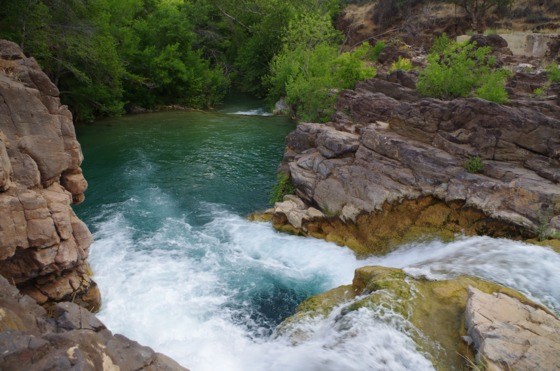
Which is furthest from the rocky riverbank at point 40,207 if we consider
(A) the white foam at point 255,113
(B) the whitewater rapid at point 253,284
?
(A) the white foam at point 255,113

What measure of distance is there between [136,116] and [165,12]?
10154 mm

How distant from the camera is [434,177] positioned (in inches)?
503

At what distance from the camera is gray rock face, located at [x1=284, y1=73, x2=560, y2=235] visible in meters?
11.5

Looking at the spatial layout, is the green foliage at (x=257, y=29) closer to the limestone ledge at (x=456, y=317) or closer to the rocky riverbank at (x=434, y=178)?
the rocky riverbank at (x=434, y=178)

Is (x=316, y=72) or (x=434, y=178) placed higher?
(x=316, y=72)

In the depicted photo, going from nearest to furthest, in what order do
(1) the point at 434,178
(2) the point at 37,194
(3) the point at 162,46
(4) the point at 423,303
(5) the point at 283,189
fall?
1. (4) the point at 423,303
2. (2) the point at 37,194
3. (1) the point at 434,178
4. (5) the point at 283,189
5. (3) the point at 162,46

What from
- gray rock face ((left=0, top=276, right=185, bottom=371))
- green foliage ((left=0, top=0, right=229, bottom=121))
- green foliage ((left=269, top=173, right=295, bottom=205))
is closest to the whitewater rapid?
green foliage ((left=269, top=173, right=295, bottom=205))

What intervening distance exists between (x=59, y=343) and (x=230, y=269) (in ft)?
23.7

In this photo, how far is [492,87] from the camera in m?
14.6

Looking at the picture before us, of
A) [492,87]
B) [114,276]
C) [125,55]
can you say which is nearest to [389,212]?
[492,87]

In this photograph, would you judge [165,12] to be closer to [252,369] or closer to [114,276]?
[114,276]

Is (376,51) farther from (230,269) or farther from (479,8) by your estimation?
(230,269)

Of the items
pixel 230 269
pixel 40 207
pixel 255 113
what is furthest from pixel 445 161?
pixel 255 113

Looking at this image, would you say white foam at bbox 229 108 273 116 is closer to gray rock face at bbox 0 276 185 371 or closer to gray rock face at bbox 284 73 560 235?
gray rock face at bbox 284 73 560 235
